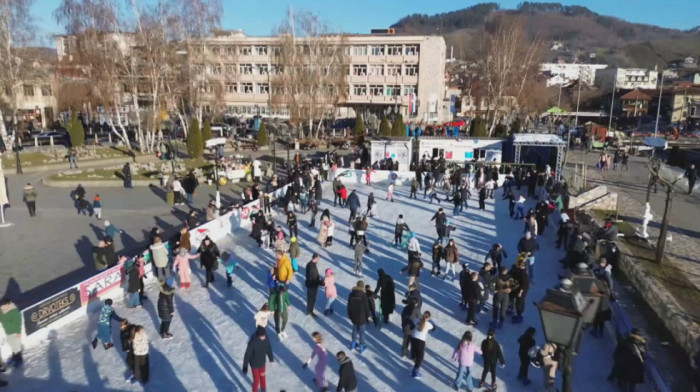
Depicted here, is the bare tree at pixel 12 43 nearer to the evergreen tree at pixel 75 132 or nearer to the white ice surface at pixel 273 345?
the evergreen tree at pixel 75 132

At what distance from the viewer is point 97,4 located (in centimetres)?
3575

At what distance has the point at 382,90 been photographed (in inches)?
2357

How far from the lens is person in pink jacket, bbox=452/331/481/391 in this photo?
8.11 m

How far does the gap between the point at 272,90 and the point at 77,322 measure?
39832 mm

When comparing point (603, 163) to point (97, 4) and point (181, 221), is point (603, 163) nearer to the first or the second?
point (181, 221)

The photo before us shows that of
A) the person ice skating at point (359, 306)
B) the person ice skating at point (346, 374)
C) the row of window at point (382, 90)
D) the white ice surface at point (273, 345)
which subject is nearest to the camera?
the person ice skating at point (346, 374)

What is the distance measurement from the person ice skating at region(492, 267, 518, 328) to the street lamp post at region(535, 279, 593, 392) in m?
5.89

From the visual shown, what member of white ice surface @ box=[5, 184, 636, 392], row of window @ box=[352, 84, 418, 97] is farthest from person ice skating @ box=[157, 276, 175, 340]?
row of window @ box=[352, 84, 418, 97]

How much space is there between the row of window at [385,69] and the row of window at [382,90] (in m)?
1.40

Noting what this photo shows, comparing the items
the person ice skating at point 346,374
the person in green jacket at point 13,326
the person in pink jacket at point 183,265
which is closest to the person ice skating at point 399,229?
the person in pink jacket at point 183,265

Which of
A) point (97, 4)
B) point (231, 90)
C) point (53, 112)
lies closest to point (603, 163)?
point (97, 4)

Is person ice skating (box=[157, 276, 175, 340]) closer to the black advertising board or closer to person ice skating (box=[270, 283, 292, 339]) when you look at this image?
person ice skating (box=[270, 283, 292, 339])

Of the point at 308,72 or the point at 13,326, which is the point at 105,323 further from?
the point at 308,72

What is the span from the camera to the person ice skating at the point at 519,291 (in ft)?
35.1
